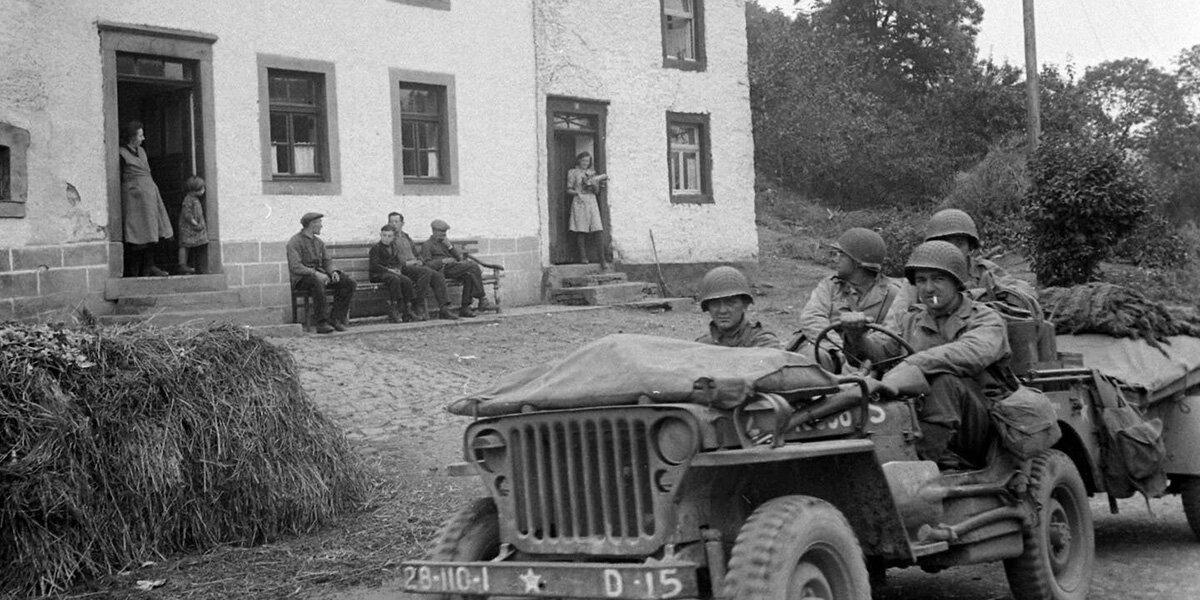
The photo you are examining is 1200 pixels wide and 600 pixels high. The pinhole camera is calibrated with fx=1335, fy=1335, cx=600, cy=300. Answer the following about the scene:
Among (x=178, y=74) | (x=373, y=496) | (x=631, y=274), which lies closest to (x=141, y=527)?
(x=373, y=496)

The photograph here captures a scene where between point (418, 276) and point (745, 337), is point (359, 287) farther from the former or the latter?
point (745, 337)

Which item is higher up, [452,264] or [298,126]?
[298,126]

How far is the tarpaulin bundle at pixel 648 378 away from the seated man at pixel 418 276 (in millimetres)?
12824

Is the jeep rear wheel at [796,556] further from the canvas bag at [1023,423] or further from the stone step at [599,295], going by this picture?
the stone step at [599,295]

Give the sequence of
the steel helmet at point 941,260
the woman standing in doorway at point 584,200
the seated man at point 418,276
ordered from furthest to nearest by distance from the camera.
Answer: the woman standing in doorway at point 584,200, the seated man at point 418,276, the steel helmet at point 941,260

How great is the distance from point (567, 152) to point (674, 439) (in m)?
18.0

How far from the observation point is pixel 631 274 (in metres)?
23.1

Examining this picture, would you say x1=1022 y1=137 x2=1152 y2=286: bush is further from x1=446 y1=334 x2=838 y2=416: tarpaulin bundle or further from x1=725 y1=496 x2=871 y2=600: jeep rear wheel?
x1=725 y1=496 x2=871 y2=600: jeep rear wheel

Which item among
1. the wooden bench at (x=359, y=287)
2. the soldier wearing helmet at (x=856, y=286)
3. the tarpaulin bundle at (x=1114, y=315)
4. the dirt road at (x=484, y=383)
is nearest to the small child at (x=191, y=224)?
the wooden bench at (x=359, y=287)

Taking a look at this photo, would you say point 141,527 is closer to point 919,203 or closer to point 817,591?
point 817,591

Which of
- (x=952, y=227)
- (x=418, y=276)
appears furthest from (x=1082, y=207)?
(x=952, y=227)

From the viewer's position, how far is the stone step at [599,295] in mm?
21031

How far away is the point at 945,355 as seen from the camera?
6363 millimetres

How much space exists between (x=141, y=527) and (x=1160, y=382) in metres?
6.17
